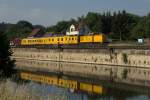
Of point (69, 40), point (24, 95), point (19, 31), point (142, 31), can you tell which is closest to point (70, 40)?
point (69, 40)

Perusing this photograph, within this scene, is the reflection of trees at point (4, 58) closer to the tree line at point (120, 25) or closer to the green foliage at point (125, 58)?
the green foliage at point (125, 58)

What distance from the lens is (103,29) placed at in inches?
3812

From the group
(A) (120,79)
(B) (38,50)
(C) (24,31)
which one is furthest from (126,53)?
(C) (24,31)

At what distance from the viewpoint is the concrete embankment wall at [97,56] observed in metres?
48.3

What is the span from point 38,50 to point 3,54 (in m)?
48.7

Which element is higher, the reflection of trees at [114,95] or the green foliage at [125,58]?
the green foliage at [125,58]

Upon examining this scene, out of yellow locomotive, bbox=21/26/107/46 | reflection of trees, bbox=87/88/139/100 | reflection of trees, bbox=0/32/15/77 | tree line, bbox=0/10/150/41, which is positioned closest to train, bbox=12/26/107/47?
yellow locomotive, bbox=21/26/107/46

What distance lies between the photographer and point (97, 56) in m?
56.8

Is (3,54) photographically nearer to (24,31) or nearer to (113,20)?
(113,20)

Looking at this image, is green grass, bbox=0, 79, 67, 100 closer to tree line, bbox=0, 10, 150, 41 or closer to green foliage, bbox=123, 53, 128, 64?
green foliage, bbox=123, 53, 128, 64

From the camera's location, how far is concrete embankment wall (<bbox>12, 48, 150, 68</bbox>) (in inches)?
1903

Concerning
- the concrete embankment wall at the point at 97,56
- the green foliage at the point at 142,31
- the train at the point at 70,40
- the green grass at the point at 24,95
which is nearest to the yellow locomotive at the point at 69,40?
the train at the point at 70,40

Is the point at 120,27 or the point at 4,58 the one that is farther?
the point at 120,27

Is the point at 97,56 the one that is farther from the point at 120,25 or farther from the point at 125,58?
the point at 120,25
